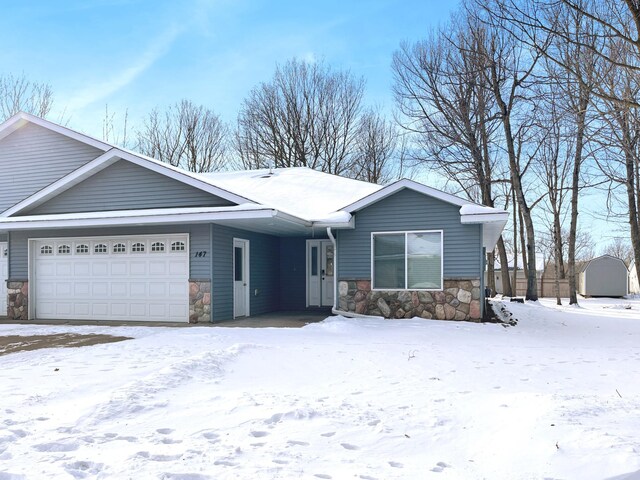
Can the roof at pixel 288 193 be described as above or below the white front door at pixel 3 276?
above

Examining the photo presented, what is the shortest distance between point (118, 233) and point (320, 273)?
5.36m

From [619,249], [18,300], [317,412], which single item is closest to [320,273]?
[18,300]

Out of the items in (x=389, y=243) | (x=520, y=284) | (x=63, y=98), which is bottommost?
(x=520, y=284)

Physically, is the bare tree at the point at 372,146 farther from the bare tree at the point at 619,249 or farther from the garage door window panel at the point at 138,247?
the bare tree at the point at 619,249

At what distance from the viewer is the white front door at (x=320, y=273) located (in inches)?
555

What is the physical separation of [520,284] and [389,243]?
70.6 ft

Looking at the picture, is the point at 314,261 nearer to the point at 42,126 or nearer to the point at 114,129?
the point at 42,126

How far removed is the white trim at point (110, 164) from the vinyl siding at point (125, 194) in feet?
0.47

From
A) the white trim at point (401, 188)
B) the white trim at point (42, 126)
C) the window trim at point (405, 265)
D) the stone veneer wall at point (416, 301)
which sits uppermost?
the white trim at point (42, 126)

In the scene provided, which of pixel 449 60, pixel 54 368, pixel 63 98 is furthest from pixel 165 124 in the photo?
pixel 54 368

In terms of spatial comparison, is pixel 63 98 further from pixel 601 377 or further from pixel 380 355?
pixel 601 377

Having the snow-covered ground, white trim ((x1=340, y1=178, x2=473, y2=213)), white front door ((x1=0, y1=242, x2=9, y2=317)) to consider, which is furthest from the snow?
white front door ((x1=0, y1=242, x2=9, y2=317))

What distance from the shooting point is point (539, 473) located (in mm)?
3098

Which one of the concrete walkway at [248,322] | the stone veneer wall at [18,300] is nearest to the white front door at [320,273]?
the concrete walkway at [248,322]
